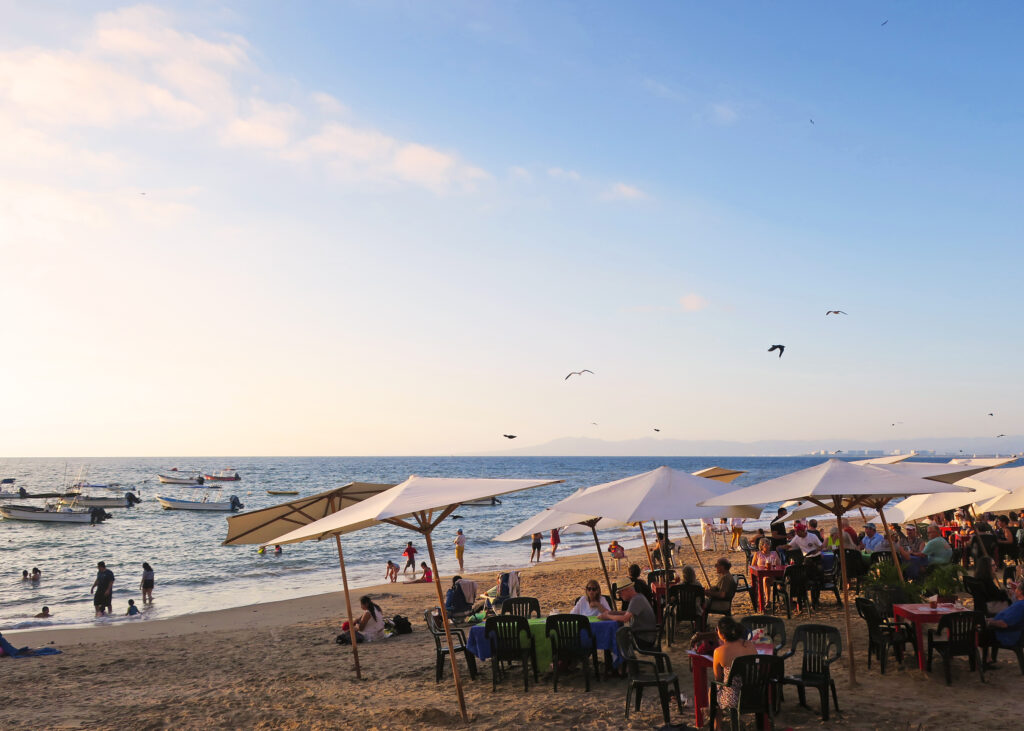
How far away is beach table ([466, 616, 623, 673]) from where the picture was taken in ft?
26.4

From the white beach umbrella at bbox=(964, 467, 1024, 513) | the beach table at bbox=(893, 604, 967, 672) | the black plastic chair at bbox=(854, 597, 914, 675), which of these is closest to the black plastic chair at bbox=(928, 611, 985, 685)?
the beach table at bbox=(893, 604, 967, 672)

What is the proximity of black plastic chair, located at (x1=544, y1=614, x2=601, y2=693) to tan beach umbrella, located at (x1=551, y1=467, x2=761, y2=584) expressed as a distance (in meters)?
1.24

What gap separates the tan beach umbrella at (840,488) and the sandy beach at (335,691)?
34.6 inches

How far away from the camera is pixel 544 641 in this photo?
27.5 feet

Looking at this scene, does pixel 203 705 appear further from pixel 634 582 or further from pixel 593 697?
pixel 634 582

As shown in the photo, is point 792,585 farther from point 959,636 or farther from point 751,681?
point 751,681

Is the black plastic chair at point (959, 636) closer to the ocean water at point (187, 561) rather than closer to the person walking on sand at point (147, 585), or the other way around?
the ocean water at point (187, 561)

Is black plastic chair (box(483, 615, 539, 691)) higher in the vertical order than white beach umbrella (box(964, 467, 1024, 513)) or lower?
lower

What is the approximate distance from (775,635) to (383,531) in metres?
37.3

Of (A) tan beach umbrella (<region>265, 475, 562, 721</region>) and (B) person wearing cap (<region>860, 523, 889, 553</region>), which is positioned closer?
(A) tan beach umbrella (<region>265, 475, 562, 721</region>)

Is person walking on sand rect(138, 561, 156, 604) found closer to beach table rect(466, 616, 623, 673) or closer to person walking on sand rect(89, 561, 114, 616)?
person walking on sand rect(89, 561, 114, 616)

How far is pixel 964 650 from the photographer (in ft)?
23.7

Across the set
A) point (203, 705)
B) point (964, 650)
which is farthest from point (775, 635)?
point (203, 705)

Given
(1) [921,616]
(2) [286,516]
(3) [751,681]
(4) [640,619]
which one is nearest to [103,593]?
(2) [286,516]
